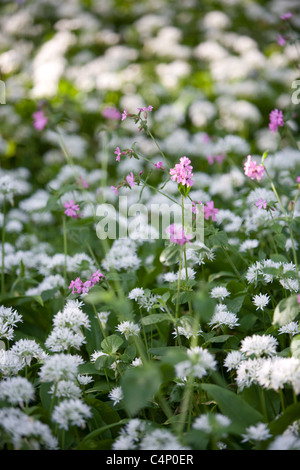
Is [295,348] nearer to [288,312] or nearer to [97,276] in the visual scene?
[288,312]

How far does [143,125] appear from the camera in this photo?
1.75m

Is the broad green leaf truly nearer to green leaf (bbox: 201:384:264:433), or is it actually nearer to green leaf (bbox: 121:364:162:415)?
green leaf (bbox: 201:384:264:433)

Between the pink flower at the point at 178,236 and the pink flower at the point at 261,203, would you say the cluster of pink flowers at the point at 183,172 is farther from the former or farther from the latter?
the pink flower at the point at 261,203

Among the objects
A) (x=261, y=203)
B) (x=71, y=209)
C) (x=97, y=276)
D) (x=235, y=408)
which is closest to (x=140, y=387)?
(x=235, y=408)

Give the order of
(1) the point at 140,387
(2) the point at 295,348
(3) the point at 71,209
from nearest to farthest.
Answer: (1) the point at 140,387
(2) the point at 295,348
(3) the point at 71,209

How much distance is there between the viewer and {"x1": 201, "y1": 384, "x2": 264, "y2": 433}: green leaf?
144 centimetres

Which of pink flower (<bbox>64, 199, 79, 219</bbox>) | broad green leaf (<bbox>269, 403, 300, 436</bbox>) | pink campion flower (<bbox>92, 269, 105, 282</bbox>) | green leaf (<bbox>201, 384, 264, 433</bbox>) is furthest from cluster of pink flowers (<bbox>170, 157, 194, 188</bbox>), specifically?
broad green leaf (<bbox>269, 403, 300, 436</bbox>)

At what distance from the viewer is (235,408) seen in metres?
1.45

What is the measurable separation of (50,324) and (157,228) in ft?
2.58

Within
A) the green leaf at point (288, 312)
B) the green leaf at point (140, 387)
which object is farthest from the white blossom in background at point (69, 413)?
the green leaf at point (288, 312)

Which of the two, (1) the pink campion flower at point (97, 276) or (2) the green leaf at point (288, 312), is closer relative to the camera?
(2) the green leaf at point (288, 312)

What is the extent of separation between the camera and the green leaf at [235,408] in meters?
1.44

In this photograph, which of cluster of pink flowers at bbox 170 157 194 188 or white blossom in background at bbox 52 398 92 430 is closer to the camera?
white blossom in background at bbox 52 398 92 430
